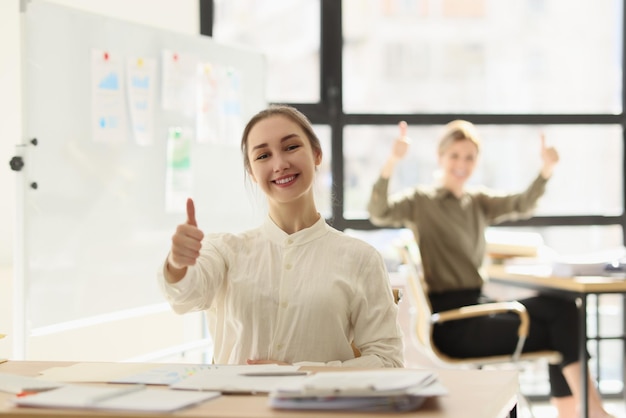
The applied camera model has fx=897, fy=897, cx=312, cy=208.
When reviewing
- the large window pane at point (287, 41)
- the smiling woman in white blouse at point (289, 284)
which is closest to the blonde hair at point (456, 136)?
the large window pane at point (287, 41)

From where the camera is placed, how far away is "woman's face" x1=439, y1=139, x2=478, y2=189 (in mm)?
3986

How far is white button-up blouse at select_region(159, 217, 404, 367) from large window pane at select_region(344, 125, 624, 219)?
2.54 m

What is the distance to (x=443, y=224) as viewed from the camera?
395 cm

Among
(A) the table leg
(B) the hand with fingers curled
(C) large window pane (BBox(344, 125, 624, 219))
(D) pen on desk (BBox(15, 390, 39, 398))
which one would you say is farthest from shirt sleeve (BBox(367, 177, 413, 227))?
(D) pen on desk (BBox(15, 390, 39, 398))

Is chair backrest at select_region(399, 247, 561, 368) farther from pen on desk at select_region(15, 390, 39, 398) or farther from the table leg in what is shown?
pen on desk at select_region(15, 390, 39, 398)

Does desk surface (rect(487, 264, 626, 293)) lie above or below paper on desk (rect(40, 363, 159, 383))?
below

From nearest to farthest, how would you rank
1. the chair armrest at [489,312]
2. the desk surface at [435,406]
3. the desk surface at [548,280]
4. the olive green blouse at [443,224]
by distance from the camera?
the desk surface at [435,406], the desk surface at [548,280], the chair armrest at [489,312], the olive green blouse at [443,224]

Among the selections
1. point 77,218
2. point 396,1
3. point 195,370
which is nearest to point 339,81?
point 396,1

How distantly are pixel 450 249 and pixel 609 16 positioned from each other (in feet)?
5.90

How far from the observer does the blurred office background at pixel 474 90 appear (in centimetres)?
460

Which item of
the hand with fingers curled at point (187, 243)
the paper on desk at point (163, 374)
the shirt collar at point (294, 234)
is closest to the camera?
the paper on desk at point (163, 374)

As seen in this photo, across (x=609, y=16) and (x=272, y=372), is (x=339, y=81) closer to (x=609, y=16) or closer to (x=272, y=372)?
(x=609, y=16)

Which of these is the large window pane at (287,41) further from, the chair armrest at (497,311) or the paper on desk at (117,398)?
the paper on desk at (117,398)

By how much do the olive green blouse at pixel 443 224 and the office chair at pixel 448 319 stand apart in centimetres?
16
